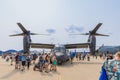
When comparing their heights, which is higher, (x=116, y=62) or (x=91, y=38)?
(x=91, y=38)

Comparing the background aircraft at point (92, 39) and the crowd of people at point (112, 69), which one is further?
the background aircraft at point (92, 39)

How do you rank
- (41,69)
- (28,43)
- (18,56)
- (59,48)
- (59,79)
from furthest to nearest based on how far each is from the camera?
(28,43)
(59,48)
(18,56)
(41,69)
(59,79)

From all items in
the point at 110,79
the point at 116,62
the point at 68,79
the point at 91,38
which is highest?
→ the point at 91,38

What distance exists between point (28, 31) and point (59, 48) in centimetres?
1947

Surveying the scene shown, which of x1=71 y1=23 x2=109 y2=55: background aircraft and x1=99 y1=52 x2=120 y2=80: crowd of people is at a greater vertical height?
x1=71 y1=23 x2=109 y2=55: background aircraft

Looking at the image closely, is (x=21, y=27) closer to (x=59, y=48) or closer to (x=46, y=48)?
(x=46, y=48)

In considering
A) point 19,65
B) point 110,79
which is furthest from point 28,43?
point 110,79

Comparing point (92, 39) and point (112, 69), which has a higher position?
point (92, 39)

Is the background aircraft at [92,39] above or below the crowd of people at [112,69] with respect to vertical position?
above

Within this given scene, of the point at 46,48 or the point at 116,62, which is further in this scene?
the point at 46,48

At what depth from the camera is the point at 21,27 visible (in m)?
50.1

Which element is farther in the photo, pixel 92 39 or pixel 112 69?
pixel 92 39

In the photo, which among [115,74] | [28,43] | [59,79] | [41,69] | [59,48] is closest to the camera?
[115,74]

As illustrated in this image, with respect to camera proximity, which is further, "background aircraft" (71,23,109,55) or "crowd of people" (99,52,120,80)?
"background aircraft" (71,23,109,55)
